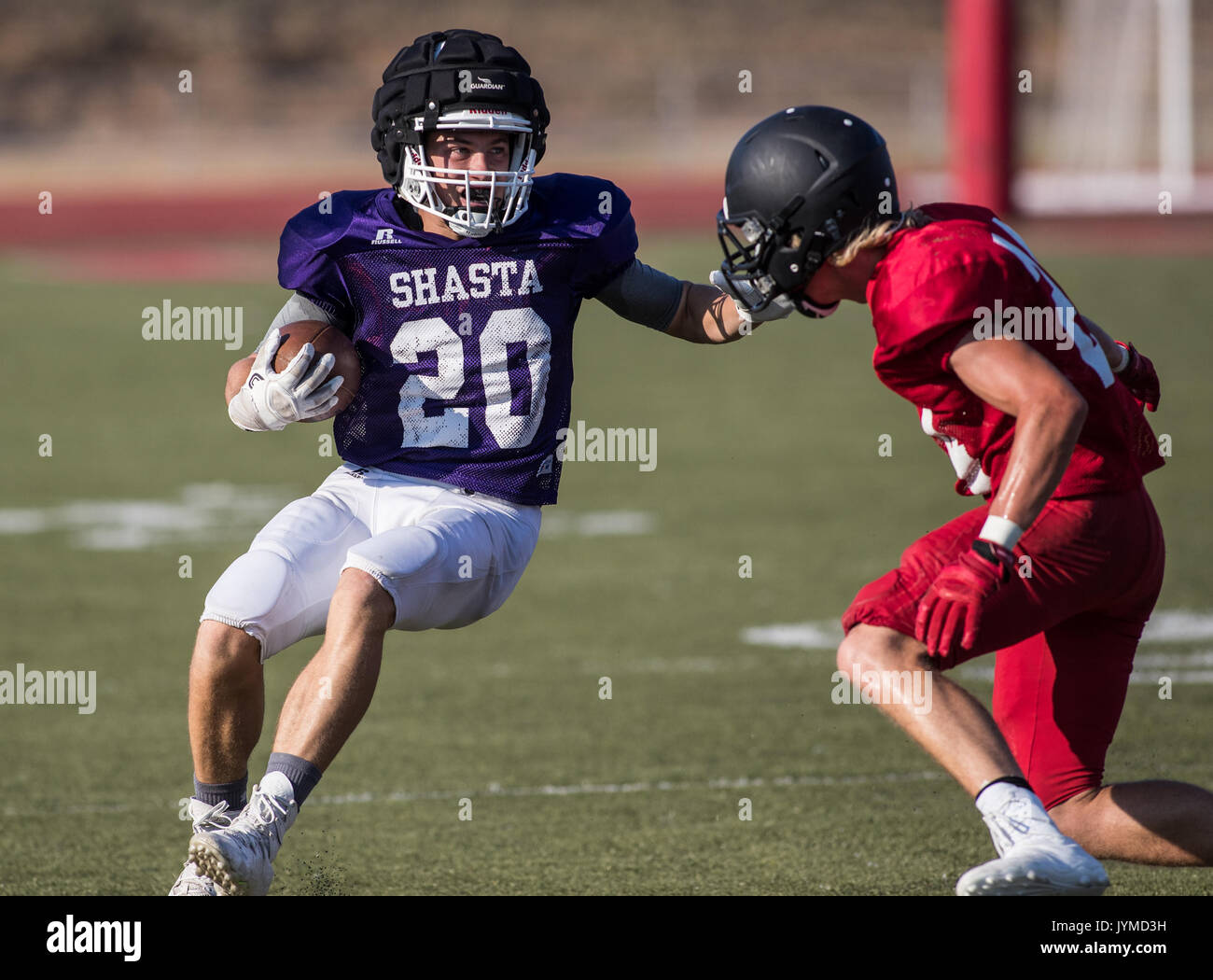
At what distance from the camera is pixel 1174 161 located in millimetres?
22875

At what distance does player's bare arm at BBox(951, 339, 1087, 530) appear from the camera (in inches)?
110

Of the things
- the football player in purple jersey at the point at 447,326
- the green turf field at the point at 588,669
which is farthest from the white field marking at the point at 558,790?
the football player in purple jersey at the point at 447,326

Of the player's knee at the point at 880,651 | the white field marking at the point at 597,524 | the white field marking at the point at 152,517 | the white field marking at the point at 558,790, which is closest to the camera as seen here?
the player's knee at the point at 880,651

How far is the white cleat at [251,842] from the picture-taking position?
9.80 ft

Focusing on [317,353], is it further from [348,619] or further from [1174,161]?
[1174,161]

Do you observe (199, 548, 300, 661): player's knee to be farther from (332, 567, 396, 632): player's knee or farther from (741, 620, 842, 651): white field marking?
(741, 620, 842, 651): white field marking

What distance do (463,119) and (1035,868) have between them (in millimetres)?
1848

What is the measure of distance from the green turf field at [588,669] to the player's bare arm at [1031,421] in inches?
42.5

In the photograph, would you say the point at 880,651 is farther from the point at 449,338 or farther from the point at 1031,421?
the point at 449,338

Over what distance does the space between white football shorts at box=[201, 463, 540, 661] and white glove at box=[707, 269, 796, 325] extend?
60 centimetres

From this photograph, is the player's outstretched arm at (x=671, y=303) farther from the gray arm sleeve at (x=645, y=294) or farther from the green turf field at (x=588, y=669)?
the green turf field at (x=588, y=669)

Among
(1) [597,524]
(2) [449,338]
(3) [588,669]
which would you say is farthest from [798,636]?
(2) [449,338]

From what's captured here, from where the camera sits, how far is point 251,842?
3.04 m
